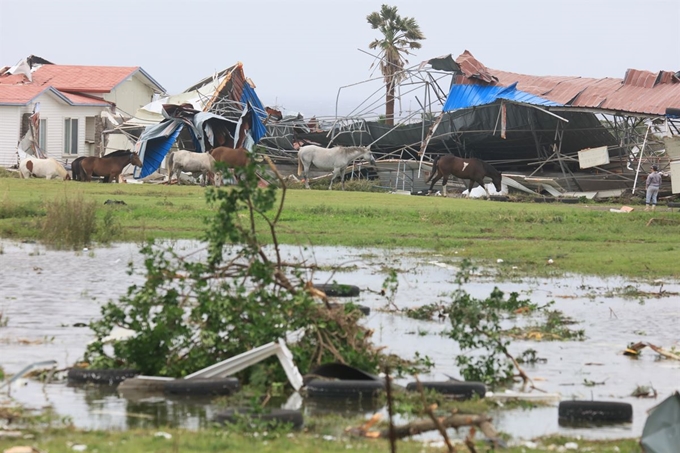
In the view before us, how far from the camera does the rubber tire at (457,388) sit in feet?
30.2

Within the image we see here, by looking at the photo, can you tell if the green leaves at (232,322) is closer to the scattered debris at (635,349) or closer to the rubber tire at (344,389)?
the rubber tire at (344,389)

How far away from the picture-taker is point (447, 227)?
24312 mm

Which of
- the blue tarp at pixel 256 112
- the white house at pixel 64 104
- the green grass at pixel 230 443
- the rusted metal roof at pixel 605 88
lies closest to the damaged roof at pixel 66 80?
the white house at pixel 64 104

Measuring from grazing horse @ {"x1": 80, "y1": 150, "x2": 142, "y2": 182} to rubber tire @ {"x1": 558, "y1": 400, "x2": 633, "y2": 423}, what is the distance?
30.4 metres

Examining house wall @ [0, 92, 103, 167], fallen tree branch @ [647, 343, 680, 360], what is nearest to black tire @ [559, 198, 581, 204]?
house wall @ [0, 92, 103, 167]

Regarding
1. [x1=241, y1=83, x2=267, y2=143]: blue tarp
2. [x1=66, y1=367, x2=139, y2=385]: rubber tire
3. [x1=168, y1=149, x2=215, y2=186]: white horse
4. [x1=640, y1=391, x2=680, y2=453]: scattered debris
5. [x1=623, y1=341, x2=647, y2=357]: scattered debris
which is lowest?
[x1=66, y1=367, x2=139, y2=385]: rubber tire

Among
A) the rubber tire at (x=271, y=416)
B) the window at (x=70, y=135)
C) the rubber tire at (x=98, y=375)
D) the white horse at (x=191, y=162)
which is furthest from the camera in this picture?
the window at (x=70, y=135)

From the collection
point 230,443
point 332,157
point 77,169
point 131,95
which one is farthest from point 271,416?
point 131,95

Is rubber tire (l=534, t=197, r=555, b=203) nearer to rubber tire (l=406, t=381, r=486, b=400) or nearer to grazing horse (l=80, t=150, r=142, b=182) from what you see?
grazing horse (l=80, t=150, r=142, b=182)

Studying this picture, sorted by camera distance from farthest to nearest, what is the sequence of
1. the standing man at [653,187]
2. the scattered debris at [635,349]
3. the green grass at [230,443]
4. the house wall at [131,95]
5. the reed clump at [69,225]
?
the house wall at [131,95] < the standing man at [653,187] < the reed clump at [69,225] < the scattered debris at [635,349] < the green grass at [230,443]

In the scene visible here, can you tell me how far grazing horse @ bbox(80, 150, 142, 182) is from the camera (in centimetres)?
3725

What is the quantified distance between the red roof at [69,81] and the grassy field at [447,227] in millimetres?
15019

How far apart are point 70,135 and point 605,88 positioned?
22006 mm

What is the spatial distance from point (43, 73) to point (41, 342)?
41881 mm
